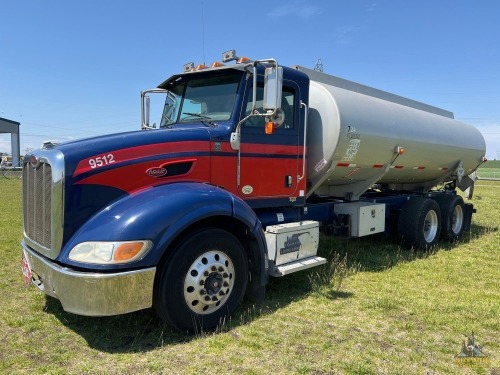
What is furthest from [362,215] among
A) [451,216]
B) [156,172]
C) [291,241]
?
[156,172]

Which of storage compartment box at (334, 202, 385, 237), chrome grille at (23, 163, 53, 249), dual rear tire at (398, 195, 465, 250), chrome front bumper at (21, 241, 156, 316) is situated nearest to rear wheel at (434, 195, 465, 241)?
dual rear tire at (398, 195, 465, 250)

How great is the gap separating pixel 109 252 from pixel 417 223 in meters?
6.02

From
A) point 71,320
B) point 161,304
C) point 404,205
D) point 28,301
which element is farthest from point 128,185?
point 404,205

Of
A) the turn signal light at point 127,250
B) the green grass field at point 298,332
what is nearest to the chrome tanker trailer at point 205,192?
the turn signal light at point 127,250

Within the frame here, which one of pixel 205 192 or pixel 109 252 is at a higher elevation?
pixel 205 192

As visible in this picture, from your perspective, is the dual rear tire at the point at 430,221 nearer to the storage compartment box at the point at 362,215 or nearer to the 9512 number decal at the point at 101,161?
the storage compartment box at the point at 362,215

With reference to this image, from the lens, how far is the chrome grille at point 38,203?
3.97 meters

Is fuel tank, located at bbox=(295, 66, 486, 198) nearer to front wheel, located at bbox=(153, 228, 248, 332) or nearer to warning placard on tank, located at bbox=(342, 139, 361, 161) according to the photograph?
warning placard on tank, located at bbox=(342, 139, 361, 161)

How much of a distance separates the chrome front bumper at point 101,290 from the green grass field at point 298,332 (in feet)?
1.40

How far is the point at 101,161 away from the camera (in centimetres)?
397

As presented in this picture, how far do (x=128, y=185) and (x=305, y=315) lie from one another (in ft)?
7.58

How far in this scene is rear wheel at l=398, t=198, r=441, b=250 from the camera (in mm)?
7906

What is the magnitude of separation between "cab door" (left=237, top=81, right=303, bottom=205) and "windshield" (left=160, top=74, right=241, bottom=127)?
0.24m

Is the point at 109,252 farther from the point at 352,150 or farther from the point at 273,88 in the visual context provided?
the point at 352,150
